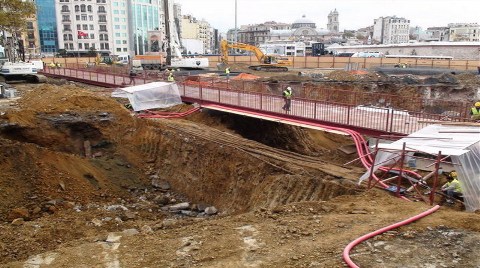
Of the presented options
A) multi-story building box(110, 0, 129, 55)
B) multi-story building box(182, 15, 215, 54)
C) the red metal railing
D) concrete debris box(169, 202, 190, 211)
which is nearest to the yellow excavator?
the red metal railing

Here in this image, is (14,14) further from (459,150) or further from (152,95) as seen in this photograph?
(459,150)

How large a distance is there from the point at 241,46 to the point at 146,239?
143 feet

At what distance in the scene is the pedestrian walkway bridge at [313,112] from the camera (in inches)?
585

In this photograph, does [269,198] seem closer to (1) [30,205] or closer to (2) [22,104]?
(1) [30,205]

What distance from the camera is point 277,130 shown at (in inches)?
790

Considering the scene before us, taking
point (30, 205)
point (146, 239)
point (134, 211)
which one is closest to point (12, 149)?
point (30, 205)

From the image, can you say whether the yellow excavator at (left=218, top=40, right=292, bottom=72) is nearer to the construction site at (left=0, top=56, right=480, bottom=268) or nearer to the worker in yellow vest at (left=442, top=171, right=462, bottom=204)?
the construction site at (left=0, top=56, right=480, bottom=268)

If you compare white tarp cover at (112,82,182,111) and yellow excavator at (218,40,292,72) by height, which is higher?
yellow excavator at (218,40,292,72)

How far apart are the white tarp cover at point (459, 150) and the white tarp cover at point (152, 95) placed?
1328 centimetres

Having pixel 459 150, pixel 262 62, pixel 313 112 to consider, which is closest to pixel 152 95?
pixel 313 112

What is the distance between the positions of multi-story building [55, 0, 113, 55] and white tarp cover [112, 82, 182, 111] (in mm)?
79946

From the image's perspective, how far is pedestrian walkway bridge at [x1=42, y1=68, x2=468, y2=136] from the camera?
14.9 metres

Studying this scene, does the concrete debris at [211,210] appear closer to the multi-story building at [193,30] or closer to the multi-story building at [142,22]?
the multi-story building at [142,22]

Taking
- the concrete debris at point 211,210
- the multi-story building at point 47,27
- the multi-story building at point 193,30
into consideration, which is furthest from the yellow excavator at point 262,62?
the multi-story building at point 193,30
